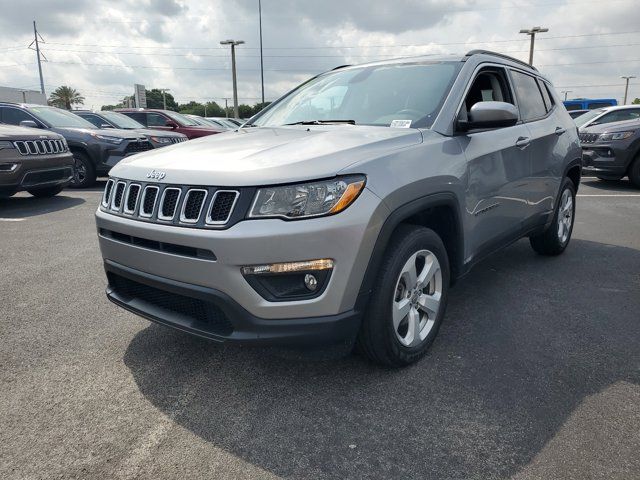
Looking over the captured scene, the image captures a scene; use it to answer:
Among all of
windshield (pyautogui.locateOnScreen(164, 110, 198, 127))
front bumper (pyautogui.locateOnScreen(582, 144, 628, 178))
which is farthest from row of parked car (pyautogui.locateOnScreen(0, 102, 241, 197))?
front bumper (pyautogui.locateOnScreen(582, 144, 628, 178))

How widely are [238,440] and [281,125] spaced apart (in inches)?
84.6

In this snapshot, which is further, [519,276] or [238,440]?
[519,276]

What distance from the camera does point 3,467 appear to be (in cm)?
202

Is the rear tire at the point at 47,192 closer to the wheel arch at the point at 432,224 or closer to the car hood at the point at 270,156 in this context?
the car hood at the point at 270,156

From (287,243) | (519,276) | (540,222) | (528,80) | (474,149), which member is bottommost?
(519,276)

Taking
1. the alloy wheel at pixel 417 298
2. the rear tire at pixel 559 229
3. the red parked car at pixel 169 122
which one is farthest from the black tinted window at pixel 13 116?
the alloy wheel at pixel 417 298

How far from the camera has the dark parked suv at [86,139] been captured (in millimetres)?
9312

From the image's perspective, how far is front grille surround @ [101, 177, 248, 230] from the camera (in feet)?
7.18

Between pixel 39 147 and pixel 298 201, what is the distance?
22.7ft

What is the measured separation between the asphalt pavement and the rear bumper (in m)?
0.31

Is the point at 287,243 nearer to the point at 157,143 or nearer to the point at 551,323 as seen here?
the point at 551,323

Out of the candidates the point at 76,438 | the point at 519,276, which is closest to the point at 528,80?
the point at 519,276

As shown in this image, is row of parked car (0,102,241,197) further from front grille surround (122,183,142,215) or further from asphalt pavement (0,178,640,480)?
front grille surround (122,183,142,215)

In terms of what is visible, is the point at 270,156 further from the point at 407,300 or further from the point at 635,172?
the point at 635,172
